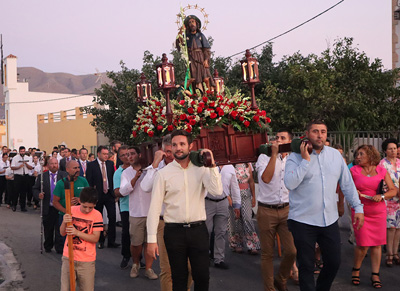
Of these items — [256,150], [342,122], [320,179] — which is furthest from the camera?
[342,122]

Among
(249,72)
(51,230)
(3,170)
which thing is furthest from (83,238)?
(3,170)

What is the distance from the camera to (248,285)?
7.74m

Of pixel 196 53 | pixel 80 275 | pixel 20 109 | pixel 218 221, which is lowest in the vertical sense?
pixel 80 275

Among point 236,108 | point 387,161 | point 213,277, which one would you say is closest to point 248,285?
point 213,277

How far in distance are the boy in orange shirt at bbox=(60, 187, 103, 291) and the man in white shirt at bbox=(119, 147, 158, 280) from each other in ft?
5.49

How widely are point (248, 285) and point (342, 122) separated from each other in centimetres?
969

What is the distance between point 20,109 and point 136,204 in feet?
160

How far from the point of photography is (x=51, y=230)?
10891mm

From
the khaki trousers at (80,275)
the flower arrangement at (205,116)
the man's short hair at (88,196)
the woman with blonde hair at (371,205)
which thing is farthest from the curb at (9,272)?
the woman with blonde hair at (371,205)

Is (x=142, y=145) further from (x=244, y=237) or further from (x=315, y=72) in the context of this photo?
(x=315, y=72)

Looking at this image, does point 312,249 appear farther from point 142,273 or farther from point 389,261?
point 142,273

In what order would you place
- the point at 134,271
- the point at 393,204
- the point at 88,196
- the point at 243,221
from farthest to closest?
1. the point at 243,221
2. the point at 393,204
3. the point at 134,271
4. the point at 88,196

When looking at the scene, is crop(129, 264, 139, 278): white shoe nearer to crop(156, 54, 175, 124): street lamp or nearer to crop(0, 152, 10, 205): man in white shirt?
crop(156, 54, 175, 124): street lamp

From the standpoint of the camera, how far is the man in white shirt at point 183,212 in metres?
5.28
